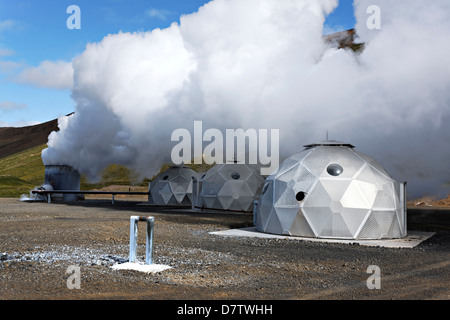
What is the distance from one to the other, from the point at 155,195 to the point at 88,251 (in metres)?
29.5

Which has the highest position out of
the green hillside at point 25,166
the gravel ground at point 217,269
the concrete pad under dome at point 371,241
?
the green hillside at point 25,166

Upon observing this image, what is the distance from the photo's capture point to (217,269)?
9859 millimetres

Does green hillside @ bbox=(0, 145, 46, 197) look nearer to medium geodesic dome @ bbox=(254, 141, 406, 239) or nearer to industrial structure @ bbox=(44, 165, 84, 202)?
industrial structure @ bbox=(44, 165, 84, 202)

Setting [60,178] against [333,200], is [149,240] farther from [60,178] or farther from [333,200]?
[60,178]

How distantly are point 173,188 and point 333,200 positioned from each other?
86.8 feet

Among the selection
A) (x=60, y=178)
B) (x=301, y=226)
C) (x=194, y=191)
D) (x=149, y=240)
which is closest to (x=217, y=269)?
(x=149, y=240)

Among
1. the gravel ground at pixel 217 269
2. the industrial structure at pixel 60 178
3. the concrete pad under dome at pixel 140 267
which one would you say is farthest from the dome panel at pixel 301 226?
the industrial structure at pixel 60 178

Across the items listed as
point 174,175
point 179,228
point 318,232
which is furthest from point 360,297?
point 174,175

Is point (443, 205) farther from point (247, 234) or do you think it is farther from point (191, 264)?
point (191, 264)

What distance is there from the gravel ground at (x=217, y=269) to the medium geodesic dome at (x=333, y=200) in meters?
1.41

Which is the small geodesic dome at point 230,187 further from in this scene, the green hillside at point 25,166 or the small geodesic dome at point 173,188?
the green hillside at point 25,166

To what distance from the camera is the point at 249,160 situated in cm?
3522

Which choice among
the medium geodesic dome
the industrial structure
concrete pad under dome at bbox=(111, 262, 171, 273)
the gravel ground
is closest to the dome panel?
the medium geodesic dome

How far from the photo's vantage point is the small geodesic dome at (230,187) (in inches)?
1202
